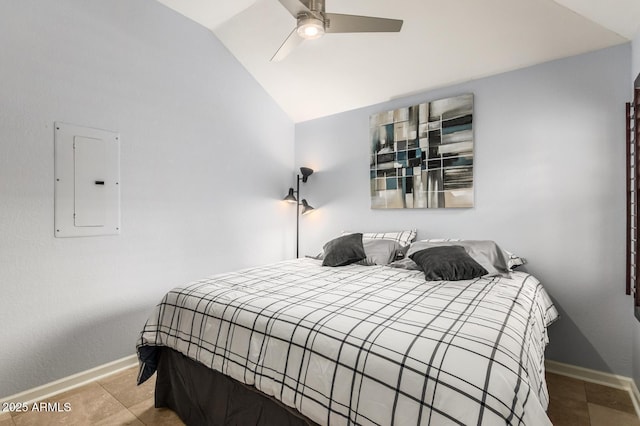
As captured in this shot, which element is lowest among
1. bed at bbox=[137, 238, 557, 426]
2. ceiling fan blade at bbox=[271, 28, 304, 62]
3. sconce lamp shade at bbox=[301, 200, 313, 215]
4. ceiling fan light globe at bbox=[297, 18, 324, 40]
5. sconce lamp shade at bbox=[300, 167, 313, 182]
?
bed at bbox=[137, 238, 557, 426]

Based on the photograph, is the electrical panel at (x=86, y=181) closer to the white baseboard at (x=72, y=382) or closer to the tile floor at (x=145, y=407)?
the white baseboard at (x=72, y=382)

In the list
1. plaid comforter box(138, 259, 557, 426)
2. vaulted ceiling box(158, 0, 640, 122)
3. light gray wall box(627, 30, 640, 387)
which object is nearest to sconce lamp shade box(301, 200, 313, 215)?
vaulted ceiling box(158, 0, 640, 122)

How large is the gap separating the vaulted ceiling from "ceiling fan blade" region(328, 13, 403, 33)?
2.36 feet

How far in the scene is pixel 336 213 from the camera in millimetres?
3721

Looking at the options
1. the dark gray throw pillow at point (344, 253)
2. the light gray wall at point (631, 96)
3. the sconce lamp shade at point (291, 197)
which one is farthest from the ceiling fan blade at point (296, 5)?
the sconce lamp shade at point (291, 197)

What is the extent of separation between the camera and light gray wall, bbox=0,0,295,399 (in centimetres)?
201

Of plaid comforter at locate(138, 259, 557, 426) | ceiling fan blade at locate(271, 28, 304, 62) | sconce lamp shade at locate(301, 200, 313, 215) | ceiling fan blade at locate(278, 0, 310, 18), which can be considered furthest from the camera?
sconce lamp shade at locate(301, 200, 313, 215)

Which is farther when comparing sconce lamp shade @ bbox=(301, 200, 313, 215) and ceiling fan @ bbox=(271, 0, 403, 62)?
sconce lamp shade @ bbox=(301, 200, 313, 215)

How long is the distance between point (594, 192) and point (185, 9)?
359 cm

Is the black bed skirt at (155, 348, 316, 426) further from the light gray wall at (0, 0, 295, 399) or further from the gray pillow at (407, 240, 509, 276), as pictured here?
the gray pillow at (407, 240, 509, 276)

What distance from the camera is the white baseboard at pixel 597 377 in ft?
6.77

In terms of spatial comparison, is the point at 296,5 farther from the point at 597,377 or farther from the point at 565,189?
the point at 597,377

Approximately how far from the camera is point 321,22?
5.83 feet

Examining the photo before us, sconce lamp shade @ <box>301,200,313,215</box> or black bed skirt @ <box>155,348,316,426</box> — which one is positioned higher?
sconce lamp shade @ <box>301,200,313,215</box>
